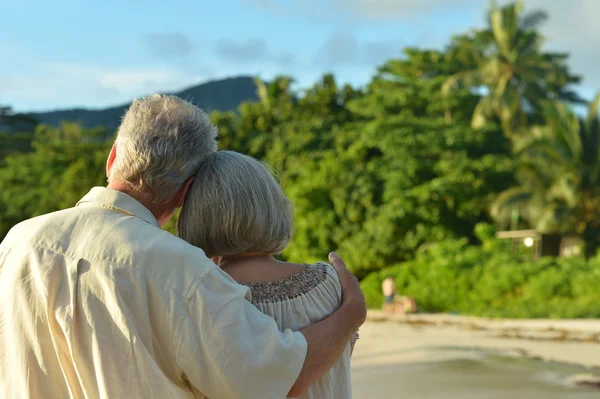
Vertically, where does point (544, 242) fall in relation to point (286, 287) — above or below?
below

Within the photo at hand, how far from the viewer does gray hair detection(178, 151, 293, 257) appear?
1.94m

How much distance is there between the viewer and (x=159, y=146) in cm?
188

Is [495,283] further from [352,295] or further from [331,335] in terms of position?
[331,335]

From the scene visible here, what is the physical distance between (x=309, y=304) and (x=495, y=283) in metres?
16.7

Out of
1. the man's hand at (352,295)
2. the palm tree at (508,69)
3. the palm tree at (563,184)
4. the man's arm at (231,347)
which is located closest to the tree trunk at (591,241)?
the palm tree at (563,184)

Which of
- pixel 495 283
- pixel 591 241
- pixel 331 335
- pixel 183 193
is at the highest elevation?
pixel 183 193

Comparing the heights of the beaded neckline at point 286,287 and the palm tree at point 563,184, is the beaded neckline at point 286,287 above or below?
above

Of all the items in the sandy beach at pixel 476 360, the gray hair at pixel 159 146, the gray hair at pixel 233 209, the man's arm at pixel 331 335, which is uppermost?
the gray hair at pixel 159 146

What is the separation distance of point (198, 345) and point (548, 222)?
70.3 feet

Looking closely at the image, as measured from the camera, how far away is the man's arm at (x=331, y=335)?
183cm

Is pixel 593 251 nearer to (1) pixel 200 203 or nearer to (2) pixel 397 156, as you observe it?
(2) pixel 397 156

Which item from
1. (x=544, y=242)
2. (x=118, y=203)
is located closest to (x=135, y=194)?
(x=118, y=203)

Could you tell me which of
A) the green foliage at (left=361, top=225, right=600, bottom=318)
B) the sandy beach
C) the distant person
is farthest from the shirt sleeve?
the distant person

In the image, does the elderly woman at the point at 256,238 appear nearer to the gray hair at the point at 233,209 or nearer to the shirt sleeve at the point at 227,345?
the gray hair at the point at 233,209
